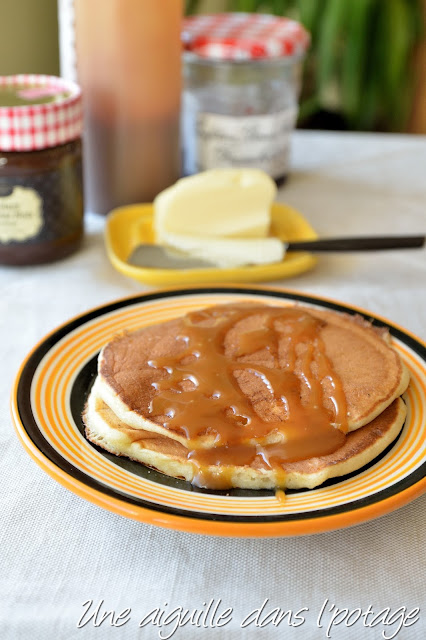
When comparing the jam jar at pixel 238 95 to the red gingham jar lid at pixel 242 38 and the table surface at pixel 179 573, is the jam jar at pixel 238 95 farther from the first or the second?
the table surface at pixel 179 573

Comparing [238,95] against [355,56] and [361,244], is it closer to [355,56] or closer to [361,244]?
[361,244]

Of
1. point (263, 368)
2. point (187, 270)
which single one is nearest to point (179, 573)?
point (263, 368)

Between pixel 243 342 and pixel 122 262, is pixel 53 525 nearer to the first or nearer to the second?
pixel 243 342

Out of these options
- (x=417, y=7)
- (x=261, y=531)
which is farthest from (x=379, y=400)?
(x=417, y=7)

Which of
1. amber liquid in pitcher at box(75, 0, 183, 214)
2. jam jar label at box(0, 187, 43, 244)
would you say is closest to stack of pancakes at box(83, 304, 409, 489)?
jam jar label at box(0, 187, 43, 244)

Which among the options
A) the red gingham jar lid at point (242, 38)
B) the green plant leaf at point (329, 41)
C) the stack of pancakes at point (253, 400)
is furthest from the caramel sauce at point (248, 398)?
the green plant leaf at point (329, 41)

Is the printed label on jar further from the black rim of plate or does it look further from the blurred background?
the blurred background
